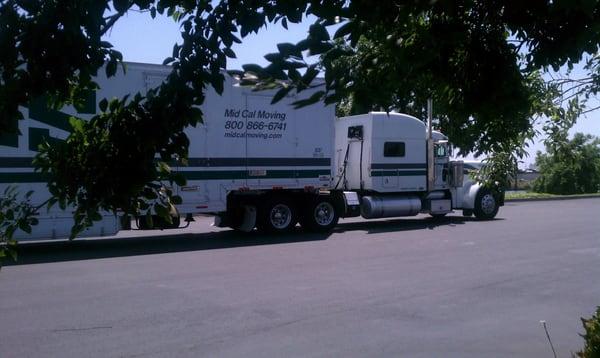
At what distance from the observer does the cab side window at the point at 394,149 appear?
19.5 meters

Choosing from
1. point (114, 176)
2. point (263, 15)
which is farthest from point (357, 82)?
point (114, 176)

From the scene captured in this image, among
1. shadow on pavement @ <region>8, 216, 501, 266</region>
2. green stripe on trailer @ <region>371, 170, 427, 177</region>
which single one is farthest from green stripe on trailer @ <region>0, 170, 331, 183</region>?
green stripe on trailer @ <region>371, 170, 427, 177</region>

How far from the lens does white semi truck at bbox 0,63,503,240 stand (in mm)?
13156

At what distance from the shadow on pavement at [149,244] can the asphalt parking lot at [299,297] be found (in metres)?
0.06

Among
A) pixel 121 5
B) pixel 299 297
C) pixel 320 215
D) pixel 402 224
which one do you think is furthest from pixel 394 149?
pixel 121 5

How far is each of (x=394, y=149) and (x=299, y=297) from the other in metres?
11.6

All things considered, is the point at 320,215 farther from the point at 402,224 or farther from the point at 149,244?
the point at 149,244

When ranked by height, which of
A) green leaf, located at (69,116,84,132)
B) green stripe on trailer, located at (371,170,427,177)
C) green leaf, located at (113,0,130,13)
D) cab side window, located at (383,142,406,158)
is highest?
cab side window, located at (383,142,406,158)

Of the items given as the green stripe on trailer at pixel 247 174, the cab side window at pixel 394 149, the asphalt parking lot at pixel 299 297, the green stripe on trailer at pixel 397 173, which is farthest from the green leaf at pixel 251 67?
the cab side window at pixel 394 149

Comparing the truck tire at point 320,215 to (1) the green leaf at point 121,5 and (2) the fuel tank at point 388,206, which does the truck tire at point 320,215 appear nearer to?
(2) the fuel tank at point 388,206

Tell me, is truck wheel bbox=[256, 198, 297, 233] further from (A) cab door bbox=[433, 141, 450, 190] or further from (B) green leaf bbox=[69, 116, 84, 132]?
(B) green leaf bbox=[69, 116, 84, 132]

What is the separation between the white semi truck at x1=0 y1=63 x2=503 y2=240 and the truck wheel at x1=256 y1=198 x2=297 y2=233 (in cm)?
3

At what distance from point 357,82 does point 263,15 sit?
0.52 meters

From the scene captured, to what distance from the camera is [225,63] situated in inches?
122
